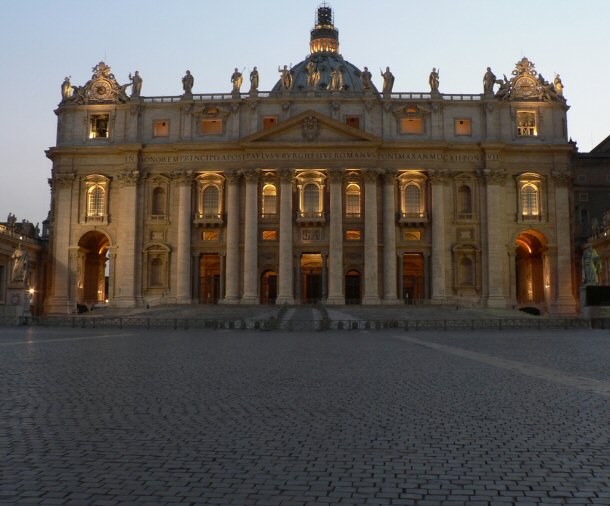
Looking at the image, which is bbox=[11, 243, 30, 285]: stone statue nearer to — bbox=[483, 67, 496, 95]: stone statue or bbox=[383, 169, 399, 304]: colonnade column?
bbox=[383, 169, 399, 304]: colonnade column

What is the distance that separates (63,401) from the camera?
892 cm

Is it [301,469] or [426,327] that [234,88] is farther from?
[301,469]

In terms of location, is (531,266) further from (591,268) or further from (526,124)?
(591,268)

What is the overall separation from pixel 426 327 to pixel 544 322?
19.9ft

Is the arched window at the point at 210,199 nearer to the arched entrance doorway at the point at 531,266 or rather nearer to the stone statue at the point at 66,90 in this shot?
the stone statue at the point at 66,90

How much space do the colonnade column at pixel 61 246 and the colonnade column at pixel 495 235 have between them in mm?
35817

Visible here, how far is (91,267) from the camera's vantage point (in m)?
64.3

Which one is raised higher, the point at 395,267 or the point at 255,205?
the point at 255,205

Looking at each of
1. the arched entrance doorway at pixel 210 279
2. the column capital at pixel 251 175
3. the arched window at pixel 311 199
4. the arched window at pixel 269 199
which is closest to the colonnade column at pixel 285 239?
the arched window at pixel 269 199

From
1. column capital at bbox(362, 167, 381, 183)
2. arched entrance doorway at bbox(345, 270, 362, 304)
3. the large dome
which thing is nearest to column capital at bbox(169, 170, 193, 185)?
column capital at bbox(362, 167, 381, 183)

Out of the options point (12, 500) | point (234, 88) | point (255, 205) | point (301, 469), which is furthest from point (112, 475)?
point (234, 88)

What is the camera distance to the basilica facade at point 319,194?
57.4 m

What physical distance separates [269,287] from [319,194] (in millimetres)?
9474

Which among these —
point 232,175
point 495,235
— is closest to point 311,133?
point 232,175
